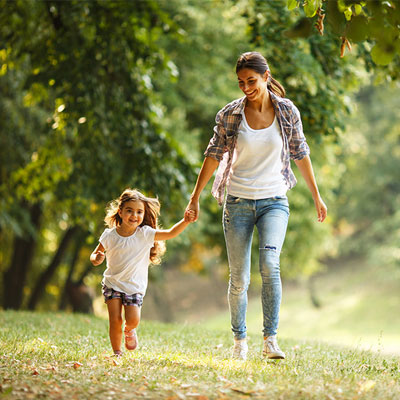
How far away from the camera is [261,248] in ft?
15.5

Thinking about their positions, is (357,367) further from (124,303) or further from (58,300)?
(58,300)

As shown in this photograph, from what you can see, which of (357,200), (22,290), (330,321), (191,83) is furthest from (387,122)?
(22,290)

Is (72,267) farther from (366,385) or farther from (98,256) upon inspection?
(366,385)

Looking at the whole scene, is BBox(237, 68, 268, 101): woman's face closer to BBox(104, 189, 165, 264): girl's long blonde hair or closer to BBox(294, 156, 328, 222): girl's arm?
BBox(294, 156, 328, 222): girl's arm

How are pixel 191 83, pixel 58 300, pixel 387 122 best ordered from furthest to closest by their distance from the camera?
1. pixel 387 122
2. pixel 58 300
3. pixel 191 83

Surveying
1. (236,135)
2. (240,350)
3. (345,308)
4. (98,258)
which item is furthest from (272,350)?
(345,308)

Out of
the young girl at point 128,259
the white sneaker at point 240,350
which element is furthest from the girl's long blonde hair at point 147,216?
the white sneaker at point 240,350

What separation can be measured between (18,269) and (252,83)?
1266cm

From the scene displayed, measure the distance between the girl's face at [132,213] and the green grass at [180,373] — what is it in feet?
3.39

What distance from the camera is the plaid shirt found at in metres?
4.82

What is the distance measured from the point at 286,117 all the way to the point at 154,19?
526 cm

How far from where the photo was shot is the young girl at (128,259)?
16.2ft

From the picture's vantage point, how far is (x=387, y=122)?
98.4ft

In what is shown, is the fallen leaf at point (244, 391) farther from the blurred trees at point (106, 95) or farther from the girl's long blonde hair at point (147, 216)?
the blurred trees at point (106, 95)
